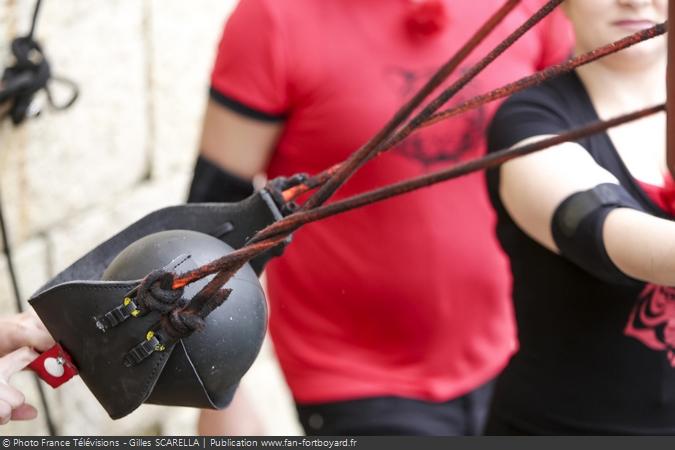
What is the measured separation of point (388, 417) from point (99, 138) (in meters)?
0.91

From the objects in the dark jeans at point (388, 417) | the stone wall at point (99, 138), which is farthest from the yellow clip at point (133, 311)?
the stone wall at point (99, 138)

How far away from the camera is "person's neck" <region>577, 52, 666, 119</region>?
1.95m

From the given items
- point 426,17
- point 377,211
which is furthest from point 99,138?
point 426,17

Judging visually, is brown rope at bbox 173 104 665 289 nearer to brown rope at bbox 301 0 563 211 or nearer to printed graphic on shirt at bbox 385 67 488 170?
brown rope at bbox 301 0 563 211

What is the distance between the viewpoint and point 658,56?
195 centimetres

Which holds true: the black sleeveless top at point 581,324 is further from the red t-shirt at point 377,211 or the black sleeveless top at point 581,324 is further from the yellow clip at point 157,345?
the yellow clip at point 157,345

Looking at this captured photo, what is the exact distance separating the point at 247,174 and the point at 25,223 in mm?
651

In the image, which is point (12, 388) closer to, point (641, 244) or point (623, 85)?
point (641, 244)

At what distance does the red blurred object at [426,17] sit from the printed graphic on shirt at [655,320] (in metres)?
0.70

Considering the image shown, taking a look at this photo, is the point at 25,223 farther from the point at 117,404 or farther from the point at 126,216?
the point at 117,404

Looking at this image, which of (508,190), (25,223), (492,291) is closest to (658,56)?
(508,190)

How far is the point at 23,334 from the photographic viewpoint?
5.62ft

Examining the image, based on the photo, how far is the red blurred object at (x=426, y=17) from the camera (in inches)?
91.7

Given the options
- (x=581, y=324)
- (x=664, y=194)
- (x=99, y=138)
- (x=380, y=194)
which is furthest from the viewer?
(x=99, y=138)
